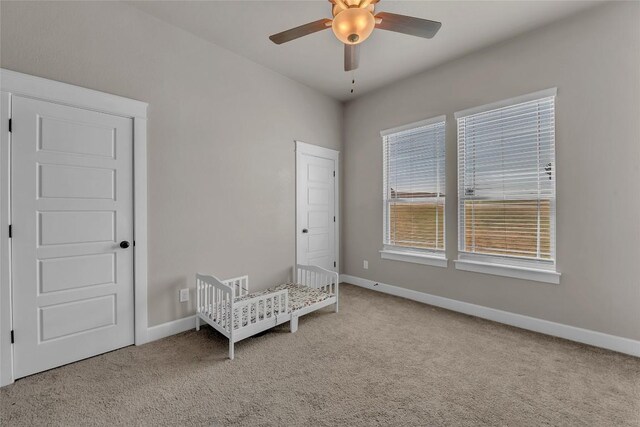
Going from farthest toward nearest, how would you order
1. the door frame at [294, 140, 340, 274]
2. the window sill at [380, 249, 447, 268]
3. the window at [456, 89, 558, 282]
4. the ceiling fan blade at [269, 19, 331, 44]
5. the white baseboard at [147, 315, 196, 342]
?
the door frame at [294, 140, 340, 274]
the window sill at [380, 249, 447, 268]
the window at [456, 89, 558, 282]
the white baseboard at [147, 315, 196, 342]
the ceiling fan blade at [269, 19, 331, 44]

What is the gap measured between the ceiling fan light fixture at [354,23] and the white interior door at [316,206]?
6.79 ft

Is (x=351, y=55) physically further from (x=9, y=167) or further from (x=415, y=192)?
(x=9, y=167)

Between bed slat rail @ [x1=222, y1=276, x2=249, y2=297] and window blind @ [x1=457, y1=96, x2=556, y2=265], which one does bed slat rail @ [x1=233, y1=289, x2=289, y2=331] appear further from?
window blind @ [x1=457, y1=96, x2=556, y2=265]

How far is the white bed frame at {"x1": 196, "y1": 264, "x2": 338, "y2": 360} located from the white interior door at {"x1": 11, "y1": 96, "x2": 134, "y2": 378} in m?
0.61

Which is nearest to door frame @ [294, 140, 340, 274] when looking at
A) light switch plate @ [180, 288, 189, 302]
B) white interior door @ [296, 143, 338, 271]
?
white interior door @ [296, 143, 338, 271]

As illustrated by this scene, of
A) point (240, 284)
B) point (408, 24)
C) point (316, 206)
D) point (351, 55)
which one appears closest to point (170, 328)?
point (240, 284)

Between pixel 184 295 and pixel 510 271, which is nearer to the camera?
pixel 184 295

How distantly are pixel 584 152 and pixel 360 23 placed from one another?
2.26m

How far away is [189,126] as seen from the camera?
8.94 ft

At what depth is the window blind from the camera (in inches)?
103

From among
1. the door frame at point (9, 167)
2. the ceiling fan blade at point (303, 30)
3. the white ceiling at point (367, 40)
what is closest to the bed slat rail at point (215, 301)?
the door frame at point (9, 167)

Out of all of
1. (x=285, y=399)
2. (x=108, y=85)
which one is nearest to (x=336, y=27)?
(x=108, y=85)

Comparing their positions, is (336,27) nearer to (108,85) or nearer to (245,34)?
(245,34)

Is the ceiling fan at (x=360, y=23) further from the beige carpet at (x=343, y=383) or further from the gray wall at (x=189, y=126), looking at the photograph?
the beige carpet at (x=343, y=383)
